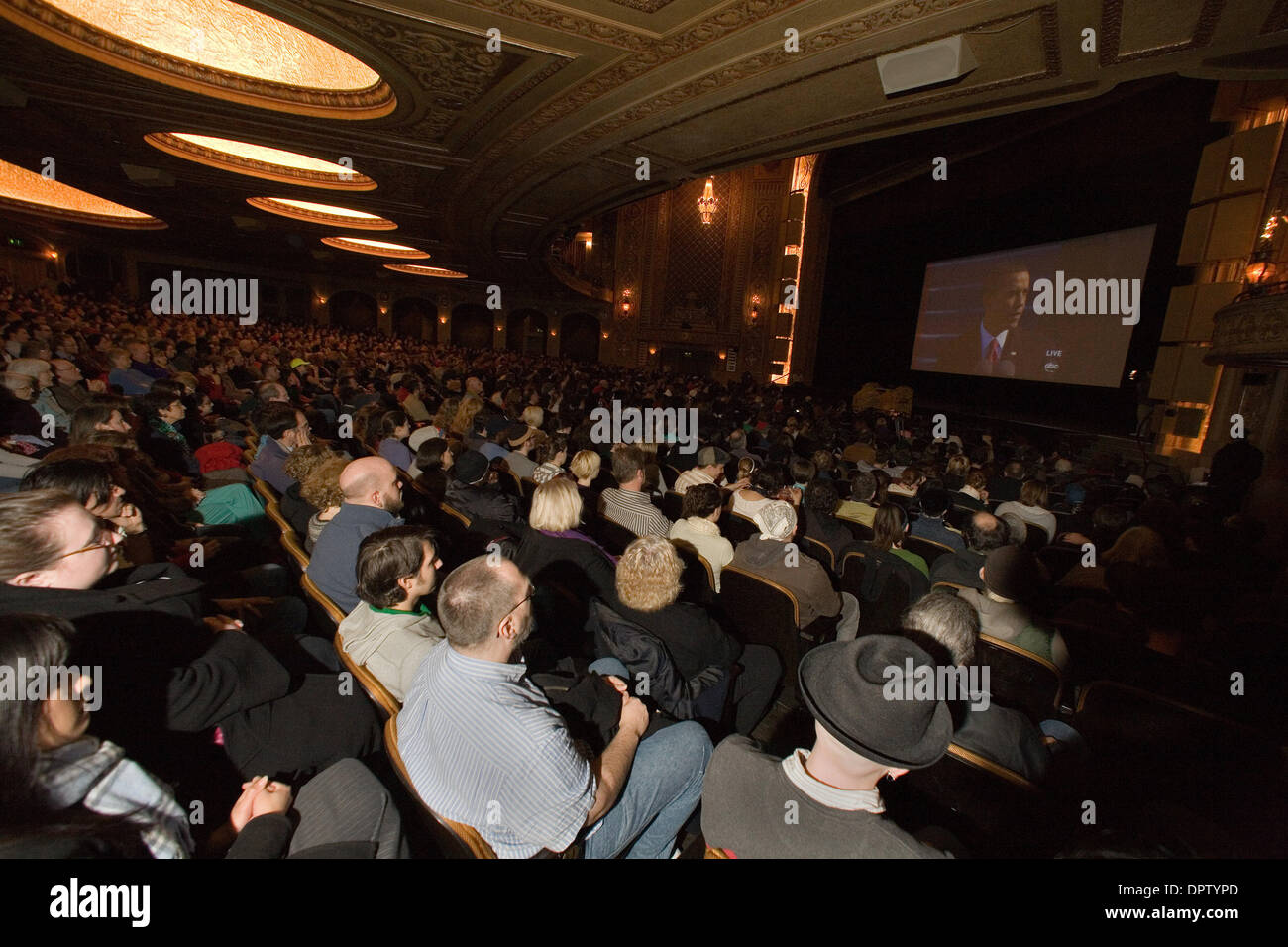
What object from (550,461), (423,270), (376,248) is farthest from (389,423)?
(423,270)

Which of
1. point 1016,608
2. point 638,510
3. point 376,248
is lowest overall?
point 1016,608

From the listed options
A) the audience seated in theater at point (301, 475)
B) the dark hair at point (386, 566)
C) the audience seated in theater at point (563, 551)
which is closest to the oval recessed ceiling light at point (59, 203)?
the audience seated in theater at point (301, 475)

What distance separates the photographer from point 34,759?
999 mm

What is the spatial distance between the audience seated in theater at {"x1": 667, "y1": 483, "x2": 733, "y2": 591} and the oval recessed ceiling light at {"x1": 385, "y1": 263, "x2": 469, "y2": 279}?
758 inches

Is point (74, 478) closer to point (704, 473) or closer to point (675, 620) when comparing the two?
point (675, 620)

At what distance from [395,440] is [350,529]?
2654 millimetres

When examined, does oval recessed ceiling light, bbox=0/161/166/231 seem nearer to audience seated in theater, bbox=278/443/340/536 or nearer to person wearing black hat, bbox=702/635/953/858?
audience seated in theater, bbox=278/443/340/536

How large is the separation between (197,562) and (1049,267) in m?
14.5

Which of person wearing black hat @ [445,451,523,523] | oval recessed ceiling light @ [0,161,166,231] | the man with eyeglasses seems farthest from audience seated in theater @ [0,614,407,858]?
oval recessed ceiling light @ [0,161,166,231]

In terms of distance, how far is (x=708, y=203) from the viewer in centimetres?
2052

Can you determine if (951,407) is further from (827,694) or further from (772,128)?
(827,694)

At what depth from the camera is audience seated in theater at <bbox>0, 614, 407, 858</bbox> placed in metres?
0.95

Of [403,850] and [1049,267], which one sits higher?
[1049,267]
